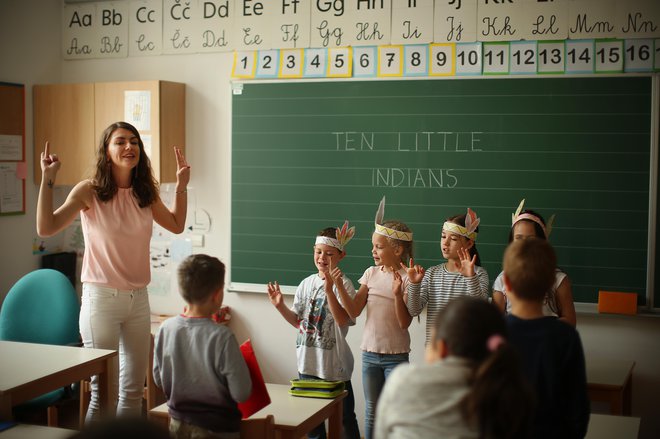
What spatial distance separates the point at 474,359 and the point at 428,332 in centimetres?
198

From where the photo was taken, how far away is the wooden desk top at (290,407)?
2883 millimetres

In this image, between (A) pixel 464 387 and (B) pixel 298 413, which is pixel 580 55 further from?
(A) pixel 464 387

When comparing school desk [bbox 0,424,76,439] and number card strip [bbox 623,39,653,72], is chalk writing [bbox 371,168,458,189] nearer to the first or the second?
number card strip [bbox 623,39,653,72]

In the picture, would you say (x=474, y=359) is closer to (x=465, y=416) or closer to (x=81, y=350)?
(x=465, y=416)

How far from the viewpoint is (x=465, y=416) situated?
1.81 meters

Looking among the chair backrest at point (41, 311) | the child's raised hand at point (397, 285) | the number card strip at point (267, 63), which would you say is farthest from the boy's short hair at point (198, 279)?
the number card strip at point (267, 63)

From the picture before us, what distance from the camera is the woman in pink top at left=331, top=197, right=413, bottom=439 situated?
3.69 meters

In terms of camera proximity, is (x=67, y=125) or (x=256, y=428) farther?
(x=67, y=125)

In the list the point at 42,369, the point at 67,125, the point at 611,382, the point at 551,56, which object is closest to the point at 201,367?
the point at 42,369

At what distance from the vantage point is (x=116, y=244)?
11.8 ft

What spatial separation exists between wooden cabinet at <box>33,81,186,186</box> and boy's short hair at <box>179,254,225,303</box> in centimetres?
211

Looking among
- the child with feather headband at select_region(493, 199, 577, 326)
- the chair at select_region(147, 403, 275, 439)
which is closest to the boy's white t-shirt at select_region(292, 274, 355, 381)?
the child with feather headband at select_region(493, 199, 577, 326)

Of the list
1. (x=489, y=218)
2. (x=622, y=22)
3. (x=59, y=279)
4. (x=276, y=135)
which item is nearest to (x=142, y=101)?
(x=276, y=135)

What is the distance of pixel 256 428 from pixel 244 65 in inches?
105
